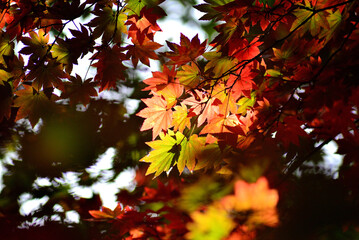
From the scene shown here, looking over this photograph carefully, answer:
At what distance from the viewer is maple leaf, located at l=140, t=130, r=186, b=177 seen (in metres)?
1.41

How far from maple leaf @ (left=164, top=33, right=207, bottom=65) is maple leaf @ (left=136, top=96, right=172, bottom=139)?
23 centimetres

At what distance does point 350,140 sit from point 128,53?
127 centimetres

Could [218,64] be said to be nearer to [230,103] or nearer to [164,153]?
[230,103]

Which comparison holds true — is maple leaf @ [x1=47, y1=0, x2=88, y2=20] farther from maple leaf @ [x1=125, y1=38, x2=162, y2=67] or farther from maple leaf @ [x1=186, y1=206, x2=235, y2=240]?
maple leaf @ [x1=186, y1=206, x2=235, y2=240]

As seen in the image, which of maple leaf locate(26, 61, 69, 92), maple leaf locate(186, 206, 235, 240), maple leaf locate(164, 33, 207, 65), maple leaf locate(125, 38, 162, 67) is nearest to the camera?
maple leaf locate(186, 206, 235, 240)

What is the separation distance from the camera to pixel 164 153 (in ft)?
4.69

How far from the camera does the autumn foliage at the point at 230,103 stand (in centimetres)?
115

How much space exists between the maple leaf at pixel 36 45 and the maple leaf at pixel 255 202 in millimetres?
1205

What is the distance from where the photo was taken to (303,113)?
5.00ft

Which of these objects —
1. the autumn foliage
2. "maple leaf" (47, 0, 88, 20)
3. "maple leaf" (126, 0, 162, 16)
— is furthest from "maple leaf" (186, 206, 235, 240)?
"maple leaf" (47, 0, 88, 20)

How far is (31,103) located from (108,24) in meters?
0.64

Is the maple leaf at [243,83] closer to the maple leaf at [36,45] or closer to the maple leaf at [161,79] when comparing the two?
the maple leaf at [161,79]

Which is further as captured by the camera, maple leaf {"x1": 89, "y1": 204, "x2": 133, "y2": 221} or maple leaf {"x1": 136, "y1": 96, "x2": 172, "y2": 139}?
maple leaf {"x1": 89, "y1": 204, "x2": 133, "y2": 221}

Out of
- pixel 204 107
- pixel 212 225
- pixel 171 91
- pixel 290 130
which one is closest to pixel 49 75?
pixel 171 91
